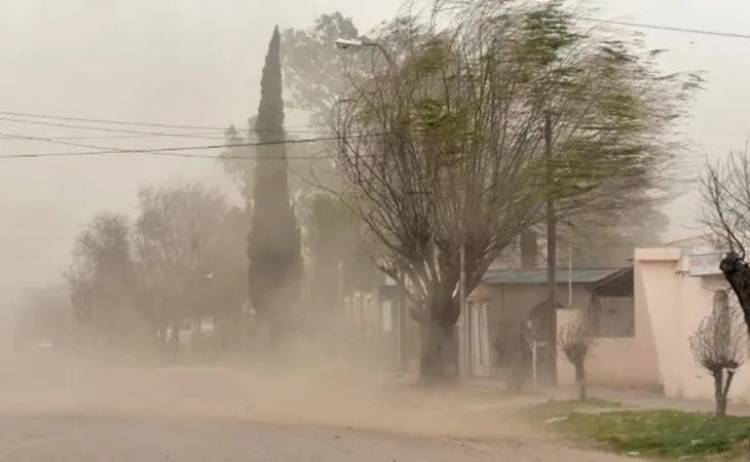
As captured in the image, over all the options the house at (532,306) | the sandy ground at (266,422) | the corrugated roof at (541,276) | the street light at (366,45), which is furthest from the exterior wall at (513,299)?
the street light at (366,45)

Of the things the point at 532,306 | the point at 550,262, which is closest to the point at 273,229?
the point at 532,306

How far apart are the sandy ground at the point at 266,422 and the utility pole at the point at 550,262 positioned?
2.21m

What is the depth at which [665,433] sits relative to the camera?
55.5ft

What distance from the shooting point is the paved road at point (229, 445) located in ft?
50.4

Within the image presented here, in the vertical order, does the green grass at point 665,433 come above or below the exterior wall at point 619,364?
below

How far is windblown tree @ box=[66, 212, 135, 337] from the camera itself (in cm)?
6631

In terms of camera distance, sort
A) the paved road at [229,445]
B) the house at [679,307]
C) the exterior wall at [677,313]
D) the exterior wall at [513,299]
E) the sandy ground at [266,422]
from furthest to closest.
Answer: the exterior wall at [513,299], the exterior wall at [677,313], the house at [679,307], the sandy ground at [266,422], the paved road at [229,445]

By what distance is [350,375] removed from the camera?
38.4 m

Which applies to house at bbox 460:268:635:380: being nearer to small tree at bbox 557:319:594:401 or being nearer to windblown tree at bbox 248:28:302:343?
small tree at bbox 557:319:594:401

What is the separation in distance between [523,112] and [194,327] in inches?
1982

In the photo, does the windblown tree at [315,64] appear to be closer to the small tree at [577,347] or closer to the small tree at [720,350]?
the small tree at [577,347]

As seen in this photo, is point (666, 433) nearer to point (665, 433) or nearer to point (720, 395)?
point (665, 433)

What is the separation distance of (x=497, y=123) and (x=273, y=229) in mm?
22700

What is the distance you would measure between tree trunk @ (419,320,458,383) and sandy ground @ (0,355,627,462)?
1.89 feet
